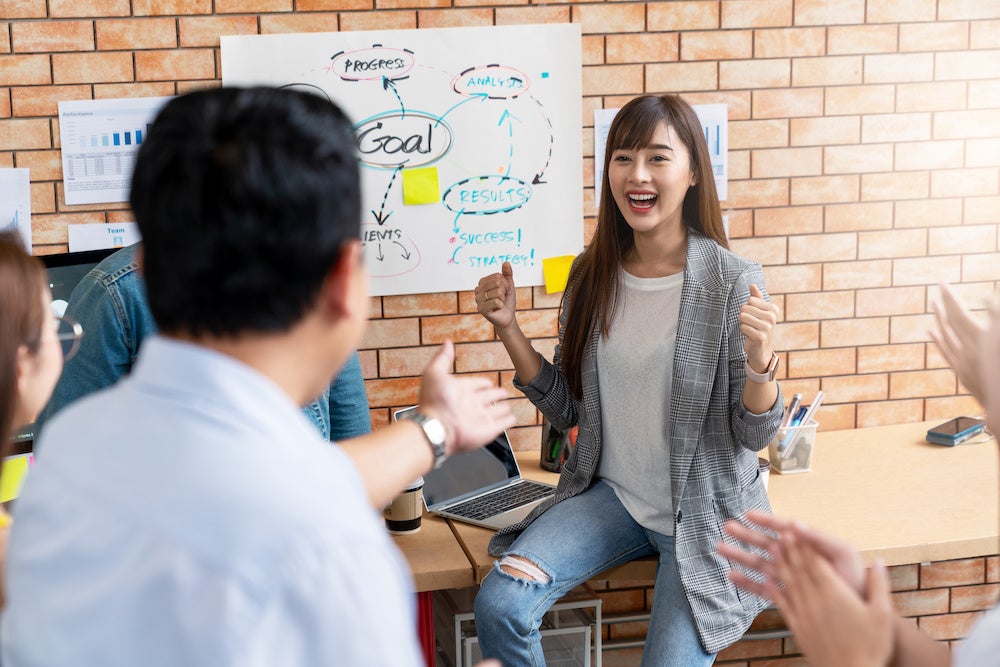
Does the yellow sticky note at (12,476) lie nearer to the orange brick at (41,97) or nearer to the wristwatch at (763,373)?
the orange brick at (41,97)

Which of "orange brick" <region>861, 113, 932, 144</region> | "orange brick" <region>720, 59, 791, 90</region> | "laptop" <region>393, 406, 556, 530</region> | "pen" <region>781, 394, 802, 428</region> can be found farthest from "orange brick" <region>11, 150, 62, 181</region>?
"orange brick" <region>861, 113, 932, 144</region>

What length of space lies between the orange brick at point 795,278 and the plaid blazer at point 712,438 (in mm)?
783

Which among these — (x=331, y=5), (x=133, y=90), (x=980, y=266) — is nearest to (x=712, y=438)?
(x=980, y=266)

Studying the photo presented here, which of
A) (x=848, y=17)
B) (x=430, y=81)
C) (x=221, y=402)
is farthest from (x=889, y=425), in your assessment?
(x=221, y=402)

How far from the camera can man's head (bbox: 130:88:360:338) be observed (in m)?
0.78

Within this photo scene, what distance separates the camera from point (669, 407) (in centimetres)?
228

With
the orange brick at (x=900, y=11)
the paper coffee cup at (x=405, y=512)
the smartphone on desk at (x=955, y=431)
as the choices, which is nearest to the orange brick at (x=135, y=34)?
the paper coffee cup at (x=405, y=512)

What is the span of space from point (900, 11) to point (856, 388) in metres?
1.12

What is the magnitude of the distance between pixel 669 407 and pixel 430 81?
1.16m

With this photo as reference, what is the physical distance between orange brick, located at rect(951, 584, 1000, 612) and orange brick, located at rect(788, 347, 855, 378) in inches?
33.7

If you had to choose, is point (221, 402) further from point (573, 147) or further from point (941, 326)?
point (573, 147)

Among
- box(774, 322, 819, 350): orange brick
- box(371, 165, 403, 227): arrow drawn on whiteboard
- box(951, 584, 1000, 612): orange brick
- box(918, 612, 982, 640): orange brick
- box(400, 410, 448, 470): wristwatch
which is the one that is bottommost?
box(918, 612, 982, 640): orange brick

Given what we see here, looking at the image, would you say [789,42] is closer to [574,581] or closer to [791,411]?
[791,411]

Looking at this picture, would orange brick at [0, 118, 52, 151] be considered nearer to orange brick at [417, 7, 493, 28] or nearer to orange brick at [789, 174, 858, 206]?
orange brick at [417, 7, 493, 28]
